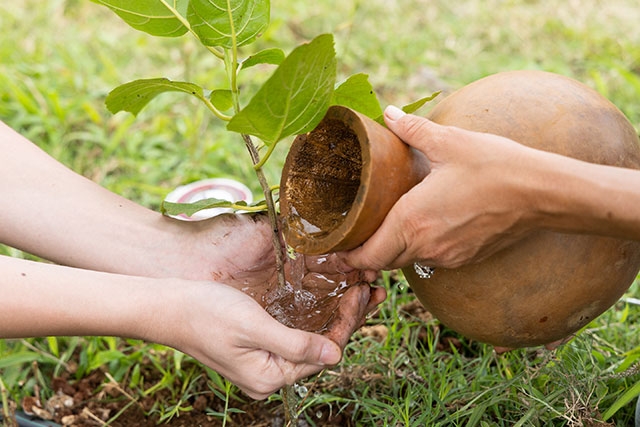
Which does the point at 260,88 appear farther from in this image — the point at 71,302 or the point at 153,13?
the point at 71,302

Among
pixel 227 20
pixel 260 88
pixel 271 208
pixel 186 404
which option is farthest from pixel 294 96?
pixel 186 404

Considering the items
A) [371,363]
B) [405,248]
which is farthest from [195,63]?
[405,248]

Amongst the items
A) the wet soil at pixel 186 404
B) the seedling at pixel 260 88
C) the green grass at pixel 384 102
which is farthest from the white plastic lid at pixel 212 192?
the seedling at pixel 260 88

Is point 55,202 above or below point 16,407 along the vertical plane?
above

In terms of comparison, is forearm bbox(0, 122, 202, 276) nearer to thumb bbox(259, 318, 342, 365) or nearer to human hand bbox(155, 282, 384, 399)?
human hand bbox(155, 282, 384, 399)

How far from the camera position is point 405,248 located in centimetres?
148

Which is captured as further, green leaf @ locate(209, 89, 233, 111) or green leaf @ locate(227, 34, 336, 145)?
green leaf @ locate(209, 89, 233, 111)

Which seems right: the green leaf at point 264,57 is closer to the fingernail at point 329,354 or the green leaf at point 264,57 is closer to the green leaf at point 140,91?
the green leaf at point 140,91

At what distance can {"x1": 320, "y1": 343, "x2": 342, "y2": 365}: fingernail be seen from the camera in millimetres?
1604

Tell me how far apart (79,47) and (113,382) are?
2275mm

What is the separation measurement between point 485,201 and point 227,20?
0.66 m

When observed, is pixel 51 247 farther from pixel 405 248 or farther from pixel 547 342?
pixel 547 342

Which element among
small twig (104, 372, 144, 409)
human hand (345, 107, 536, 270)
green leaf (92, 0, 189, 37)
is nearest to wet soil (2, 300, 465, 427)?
small twig (104, 372, 144, 409)

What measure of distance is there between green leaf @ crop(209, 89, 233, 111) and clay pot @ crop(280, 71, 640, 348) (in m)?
0.20
